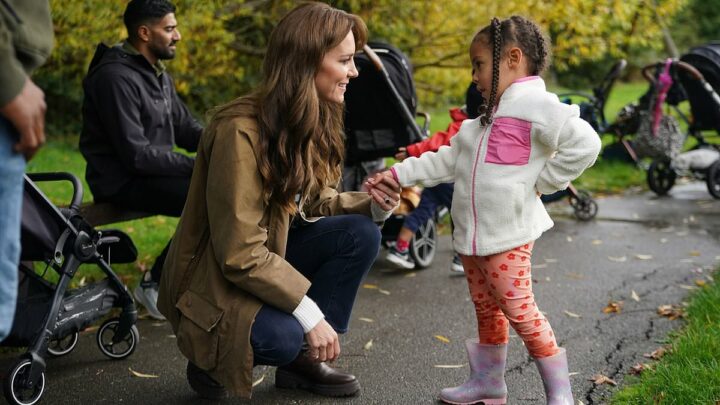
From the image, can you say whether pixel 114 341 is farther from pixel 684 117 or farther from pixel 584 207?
pixel 684 117

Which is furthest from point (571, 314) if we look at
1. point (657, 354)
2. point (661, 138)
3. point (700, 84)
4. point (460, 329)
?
point (700, 84)

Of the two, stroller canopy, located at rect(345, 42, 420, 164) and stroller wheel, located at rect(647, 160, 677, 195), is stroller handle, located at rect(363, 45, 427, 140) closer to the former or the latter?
stroller canopy, located at rect(345, 42, 420, 164)

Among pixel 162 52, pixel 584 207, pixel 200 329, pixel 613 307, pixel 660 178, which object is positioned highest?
pixel 162 52

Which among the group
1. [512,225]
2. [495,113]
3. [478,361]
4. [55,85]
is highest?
[495,113]

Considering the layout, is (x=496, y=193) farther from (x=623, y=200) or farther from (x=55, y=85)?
(x=55, y=85)

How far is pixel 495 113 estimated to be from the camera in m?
3.29

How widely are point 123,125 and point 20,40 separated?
2.58 meters

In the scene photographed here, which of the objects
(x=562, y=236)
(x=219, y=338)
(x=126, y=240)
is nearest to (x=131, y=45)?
(x=126, y=240)

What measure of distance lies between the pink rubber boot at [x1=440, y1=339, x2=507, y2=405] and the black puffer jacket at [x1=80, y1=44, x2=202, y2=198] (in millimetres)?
1924

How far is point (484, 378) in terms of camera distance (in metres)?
3.52

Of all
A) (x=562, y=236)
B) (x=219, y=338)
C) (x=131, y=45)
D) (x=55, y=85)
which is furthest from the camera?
(x=55, y=85)

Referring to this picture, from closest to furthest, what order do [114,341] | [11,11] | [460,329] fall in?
1. [11,11]
2. [114,341]
3. [460,329]

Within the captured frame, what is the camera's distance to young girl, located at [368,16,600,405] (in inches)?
125

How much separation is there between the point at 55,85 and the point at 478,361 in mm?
10628
